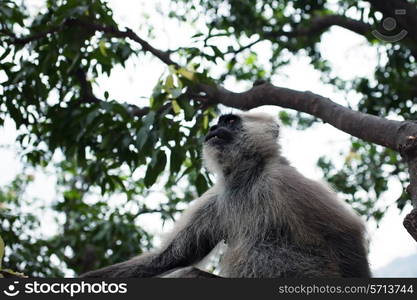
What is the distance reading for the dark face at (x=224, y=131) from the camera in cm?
545

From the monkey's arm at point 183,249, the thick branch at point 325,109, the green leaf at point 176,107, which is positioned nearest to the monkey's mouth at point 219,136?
the thick branch at point 325,109

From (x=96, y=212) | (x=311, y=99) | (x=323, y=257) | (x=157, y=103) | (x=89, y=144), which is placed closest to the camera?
(x=323, y=257)

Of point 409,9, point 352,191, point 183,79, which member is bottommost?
point 352,191

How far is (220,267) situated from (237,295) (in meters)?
1.40

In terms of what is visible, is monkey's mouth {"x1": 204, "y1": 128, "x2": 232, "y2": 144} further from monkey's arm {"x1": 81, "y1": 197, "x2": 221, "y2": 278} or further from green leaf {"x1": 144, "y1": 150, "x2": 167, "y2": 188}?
monkey's arm {"x1": 81, "y1": 197, "x2": 221, "y2": 278}

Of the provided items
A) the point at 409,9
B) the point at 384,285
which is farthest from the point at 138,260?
the point at 409,9

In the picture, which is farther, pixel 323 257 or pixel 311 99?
pixel 311 99

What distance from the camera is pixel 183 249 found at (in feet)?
17.0

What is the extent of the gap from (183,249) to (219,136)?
1.09 m

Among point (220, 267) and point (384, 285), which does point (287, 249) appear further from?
point (384, 285)

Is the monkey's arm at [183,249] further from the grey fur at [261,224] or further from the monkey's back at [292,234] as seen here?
the monkey's back at [292,234]

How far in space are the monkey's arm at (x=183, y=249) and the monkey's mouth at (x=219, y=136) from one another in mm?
630

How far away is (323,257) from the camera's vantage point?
14.5ft

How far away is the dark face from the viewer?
5453mm
